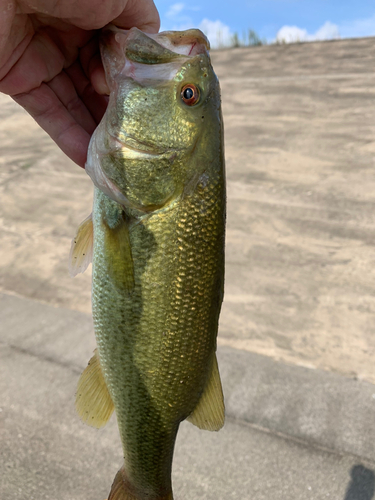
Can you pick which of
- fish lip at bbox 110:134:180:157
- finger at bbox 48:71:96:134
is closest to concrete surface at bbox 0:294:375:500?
finger at bbox 48:71:96:134

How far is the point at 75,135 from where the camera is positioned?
6.66 feet

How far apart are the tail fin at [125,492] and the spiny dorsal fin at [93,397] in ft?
0.70

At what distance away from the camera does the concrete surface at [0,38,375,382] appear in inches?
143

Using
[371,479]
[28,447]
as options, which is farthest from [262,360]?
[28,447]

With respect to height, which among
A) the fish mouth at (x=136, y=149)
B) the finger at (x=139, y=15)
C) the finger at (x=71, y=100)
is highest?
the finger at (x=139, y=15)

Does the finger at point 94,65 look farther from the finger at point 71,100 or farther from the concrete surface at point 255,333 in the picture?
the concrete surface at point 255,333

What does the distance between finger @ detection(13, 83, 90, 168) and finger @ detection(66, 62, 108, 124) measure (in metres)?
0.13

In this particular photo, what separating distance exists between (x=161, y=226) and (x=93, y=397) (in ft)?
2.23

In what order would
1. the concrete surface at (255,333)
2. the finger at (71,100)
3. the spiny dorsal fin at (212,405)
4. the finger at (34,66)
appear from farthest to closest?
1. the concrete surface at (255,333)
2. the finger at (71,100)
3. the finger at (34,66)
4. the spiny dorsal fin at (212,405)

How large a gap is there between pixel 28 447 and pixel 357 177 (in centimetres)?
487

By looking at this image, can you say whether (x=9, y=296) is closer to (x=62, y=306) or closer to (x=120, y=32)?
(x=62, y=306)

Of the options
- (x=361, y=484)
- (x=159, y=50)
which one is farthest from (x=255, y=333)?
(x=159, y=50)

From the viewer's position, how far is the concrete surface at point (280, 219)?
11.9 ft

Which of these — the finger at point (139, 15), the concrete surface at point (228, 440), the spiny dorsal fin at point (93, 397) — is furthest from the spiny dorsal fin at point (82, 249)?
the concrete surface at point (228, 440)
